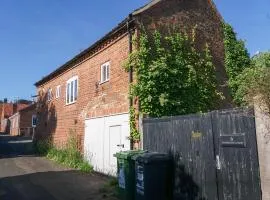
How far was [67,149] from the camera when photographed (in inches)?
737

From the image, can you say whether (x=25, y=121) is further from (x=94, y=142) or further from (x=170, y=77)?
(x=170, y=77)

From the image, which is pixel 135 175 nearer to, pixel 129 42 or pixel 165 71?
pixel 165 71

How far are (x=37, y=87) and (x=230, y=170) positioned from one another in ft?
79.2

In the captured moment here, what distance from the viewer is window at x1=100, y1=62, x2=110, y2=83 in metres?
15.6

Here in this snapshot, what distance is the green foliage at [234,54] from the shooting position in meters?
16.5

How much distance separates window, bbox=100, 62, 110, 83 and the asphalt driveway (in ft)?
13.5

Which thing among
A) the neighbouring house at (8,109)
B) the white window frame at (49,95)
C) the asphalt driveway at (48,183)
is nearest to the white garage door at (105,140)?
the asphalt driveway at (48,183)

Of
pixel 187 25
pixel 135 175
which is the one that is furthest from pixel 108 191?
pixel 187 25

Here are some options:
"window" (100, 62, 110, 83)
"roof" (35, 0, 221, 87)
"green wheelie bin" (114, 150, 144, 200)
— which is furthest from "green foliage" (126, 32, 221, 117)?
"green wheelie bin" (114, 150, 144, 200)

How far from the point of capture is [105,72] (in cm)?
1590

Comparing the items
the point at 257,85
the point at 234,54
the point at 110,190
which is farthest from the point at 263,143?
the point at 234,54

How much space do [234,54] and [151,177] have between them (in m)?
9.93

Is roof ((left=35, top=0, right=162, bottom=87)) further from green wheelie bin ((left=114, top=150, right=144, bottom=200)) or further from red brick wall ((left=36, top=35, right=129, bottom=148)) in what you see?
green wheelie bin ((left=114, top=150, right=144, bottom=200))

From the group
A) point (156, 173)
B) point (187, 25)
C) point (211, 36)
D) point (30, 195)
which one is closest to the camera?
point (156, 173)
